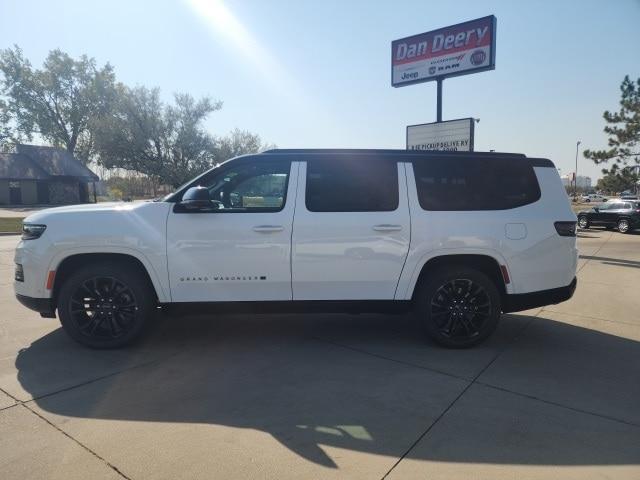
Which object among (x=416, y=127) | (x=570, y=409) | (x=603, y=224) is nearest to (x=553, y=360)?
(x=570, y=409)

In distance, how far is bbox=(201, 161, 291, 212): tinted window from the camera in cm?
424

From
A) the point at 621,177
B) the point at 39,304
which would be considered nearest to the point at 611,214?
the point at 621,177

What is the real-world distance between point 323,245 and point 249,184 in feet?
3.23

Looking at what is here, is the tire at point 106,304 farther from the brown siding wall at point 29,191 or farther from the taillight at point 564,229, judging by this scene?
the brown siding wall at point 29,191

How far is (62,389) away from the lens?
3.51 meters

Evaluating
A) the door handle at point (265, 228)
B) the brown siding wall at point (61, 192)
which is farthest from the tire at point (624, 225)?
the brown siding wall at point (61, 192)

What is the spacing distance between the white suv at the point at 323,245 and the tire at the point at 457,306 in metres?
0.01

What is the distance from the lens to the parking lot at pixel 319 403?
259 cm

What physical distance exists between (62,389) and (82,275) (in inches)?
42.8

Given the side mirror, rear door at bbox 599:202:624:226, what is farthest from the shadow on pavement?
rear door at bbox 599:202:624:226

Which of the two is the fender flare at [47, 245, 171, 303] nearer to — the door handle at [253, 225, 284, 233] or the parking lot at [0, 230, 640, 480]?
the parking lot at [0, 230, 640, 480]

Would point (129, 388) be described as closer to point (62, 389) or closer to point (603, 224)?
point (62, 389)

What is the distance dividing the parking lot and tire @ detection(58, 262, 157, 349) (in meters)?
0.19

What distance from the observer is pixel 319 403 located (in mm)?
3299
